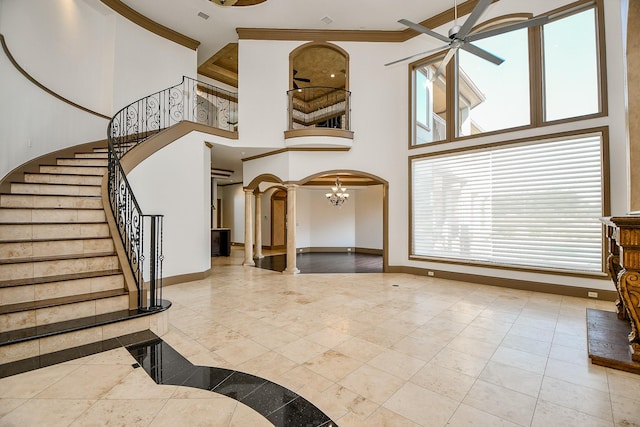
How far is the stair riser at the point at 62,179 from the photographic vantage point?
4512 mm

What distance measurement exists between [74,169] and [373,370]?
5.70m

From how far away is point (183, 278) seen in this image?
247 inches

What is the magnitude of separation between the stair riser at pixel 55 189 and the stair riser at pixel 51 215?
0.49m

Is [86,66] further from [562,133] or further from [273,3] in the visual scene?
[562,133]

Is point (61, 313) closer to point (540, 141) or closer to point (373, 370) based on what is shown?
point (373, 370)

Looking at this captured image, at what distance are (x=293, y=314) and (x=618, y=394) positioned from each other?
337 centimetres

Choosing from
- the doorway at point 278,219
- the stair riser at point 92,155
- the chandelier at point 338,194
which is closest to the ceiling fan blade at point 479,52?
the chandelier at point 338,194

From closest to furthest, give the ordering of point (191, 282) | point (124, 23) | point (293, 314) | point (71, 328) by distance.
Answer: point (71, 328)
point (293, 314)
point (191, 282)
point (124, 23)

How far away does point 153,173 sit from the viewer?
5809mm

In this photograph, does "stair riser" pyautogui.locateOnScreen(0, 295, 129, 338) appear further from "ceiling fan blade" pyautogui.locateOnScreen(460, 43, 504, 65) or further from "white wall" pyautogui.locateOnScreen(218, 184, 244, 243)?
"white wall" pyautogui.locateOnScreen(218, 184, 244, 243)

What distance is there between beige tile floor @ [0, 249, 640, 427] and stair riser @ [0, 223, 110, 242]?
61.7 inches

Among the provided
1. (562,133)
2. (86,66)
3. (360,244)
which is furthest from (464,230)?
(86,66)

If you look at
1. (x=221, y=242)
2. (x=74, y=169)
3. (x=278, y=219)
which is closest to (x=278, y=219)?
(x=278, y=219)

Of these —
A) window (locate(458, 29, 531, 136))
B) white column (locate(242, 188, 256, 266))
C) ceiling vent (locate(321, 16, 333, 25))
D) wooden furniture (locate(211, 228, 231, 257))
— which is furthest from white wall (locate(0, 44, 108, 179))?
window (locate(458, 29, 531, 136))
